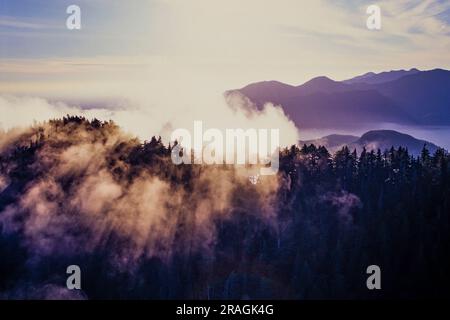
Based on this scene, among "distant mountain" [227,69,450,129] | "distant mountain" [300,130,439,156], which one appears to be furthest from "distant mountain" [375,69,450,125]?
"distant mountain" [300,130,439,156]

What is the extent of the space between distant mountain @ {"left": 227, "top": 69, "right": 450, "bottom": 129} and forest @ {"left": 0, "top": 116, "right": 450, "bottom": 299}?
2817 millimetres

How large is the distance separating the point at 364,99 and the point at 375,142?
3218mm

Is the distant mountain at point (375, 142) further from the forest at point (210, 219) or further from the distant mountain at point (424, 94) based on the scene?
the distant mountain at point (424, 94)

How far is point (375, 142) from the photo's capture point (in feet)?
107

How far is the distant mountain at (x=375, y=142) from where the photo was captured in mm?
30922

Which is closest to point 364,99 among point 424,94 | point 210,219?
point 424,94

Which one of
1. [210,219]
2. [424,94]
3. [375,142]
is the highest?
[424,94]

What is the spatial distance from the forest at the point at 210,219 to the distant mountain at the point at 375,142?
2.13 feet

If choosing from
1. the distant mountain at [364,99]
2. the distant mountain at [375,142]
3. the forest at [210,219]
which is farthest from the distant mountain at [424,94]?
the forest at [210,219]

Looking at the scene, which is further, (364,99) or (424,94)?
(364,99)

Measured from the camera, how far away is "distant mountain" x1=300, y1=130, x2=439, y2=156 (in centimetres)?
3092

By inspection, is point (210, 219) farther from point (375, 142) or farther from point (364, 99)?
point (364, 99)

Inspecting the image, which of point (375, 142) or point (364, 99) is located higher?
point (364, 99)

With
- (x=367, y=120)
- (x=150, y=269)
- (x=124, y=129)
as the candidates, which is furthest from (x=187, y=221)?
(x=367, y=120)
